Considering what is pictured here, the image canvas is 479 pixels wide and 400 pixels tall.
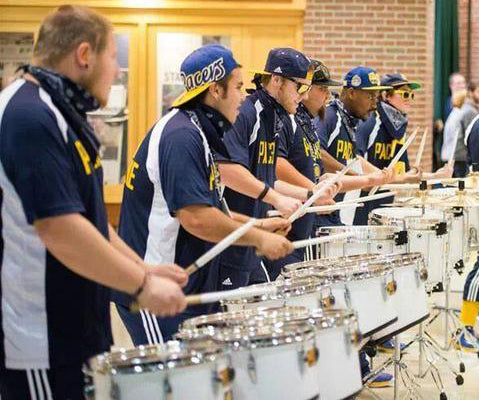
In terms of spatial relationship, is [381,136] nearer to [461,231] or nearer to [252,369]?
[461,231]

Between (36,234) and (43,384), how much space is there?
429 mm

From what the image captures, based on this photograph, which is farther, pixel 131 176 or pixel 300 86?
pixel 300 86

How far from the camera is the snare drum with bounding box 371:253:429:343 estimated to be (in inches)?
191

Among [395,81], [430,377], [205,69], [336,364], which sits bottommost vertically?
[430,377]

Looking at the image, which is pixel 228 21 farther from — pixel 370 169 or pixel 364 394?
pixel 364 394

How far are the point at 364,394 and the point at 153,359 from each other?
355cm

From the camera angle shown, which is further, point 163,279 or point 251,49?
point 251,49

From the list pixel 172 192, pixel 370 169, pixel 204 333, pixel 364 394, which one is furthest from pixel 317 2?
pixel 204 333

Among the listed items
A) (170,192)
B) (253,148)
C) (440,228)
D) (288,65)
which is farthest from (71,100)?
(440,228)

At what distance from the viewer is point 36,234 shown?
2.91m

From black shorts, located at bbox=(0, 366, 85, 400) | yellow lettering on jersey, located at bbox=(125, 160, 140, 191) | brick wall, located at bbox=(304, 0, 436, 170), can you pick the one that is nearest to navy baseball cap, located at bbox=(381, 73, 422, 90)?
brick wall, located at bbox=(304, 0, 436, 170)

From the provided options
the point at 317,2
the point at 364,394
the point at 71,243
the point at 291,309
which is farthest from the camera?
the point at 317,2

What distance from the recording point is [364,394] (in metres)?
6.18

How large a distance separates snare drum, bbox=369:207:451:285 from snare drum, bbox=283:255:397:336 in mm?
1425
